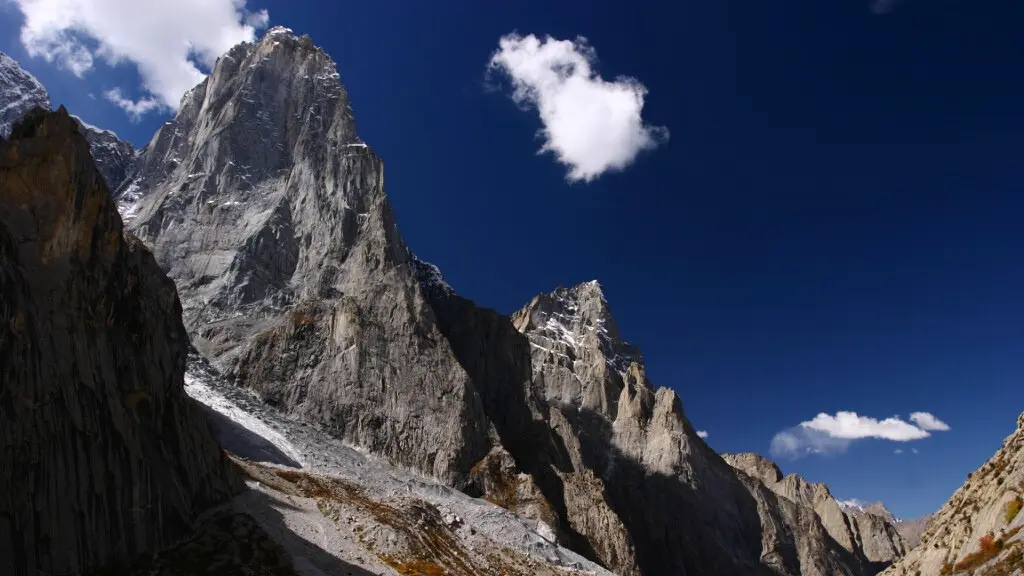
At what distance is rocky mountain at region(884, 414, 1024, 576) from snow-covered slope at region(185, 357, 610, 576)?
36.4 m

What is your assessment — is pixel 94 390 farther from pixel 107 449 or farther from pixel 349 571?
pixel 349 571

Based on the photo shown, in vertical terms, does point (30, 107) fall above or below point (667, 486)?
above

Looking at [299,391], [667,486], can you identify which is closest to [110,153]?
[299,391]

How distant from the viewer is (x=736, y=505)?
562ft

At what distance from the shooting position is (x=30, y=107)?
128625 millimetres

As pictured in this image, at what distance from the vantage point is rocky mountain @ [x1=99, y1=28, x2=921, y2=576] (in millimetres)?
105062

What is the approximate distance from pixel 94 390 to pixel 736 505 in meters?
161

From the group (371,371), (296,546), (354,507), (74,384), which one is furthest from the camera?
(371,371)

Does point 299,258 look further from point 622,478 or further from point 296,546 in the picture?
point 622,478

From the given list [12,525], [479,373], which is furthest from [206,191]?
[12,525]

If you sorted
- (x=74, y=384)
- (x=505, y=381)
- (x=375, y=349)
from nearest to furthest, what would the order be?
(x=74, y=384)
(x=375, y=349)
(x=505, y=381)

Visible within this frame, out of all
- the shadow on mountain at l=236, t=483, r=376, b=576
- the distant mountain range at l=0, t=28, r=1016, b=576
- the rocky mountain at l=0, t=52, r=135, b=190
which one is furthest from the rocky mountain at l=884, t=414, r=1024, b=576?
the rocky mountain at l=0, t=52, r=135, b=190

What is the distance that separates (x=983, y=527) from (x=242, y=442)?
75149mm

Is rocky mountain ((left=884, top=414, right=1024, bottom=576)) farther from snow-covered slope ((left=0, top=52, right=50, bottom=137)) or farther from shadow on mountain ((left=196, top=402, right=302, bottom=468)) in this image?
snow-covered slope ((left=0, top=52, right=50, bottom=137))
